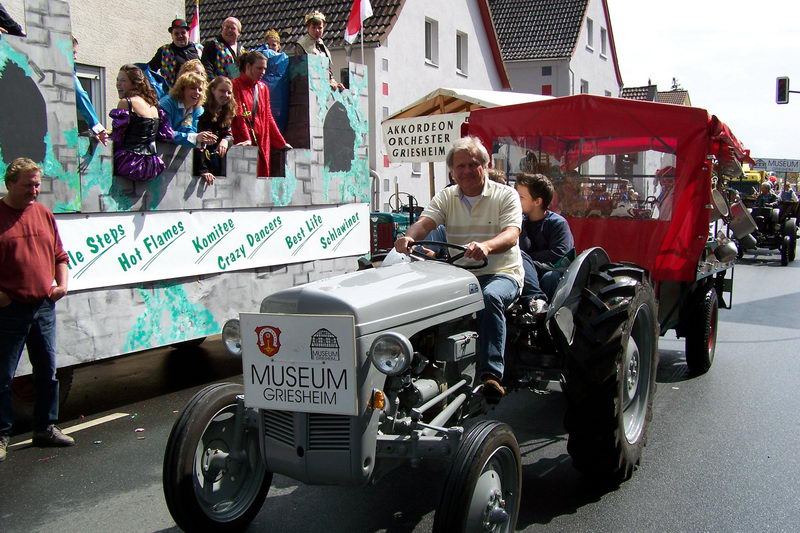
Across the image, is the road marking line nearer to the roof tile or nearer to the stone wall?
the stone wall

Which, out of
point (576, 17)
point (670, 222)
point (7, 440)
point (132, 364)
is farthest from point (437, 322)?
point (576, 17)

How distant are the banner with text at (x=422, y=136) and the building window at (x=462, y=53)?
13.8 meters

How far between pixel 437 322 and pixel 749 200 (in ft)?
62.7

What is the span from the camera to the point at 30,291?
5238 mm

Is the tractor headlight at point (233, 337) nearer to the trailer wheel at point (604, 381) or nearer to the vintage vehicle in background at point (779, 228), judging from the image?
the trailer wheel at point (604, 381)

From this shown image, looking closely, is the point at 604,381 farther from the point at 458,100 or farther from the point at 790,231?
Result: the point at 790,231

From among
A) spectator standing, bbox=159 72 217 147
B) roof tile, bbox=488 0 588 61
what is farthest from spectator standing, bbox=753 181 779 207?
spectator standing, bbox=159 72 217 147

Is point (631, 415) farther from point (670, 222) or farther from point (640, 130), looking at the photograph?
point (640, 130)

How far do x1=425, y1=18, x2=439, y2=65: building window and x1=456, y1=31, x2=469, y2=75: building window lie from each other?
211 centimetres

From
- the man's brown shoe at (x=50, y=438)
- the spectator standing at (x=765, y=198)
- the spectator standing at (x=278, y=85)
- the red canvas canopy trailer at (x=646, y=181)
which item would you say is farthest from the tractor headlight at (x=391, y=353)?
the spectator standing at (x=765, y=198)

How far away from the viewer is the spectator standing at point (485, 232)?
4.24 m

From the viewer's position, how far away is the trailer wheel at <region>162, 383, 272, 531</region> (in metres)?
3.66

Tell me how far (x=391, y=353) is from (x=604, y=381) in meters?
1.75

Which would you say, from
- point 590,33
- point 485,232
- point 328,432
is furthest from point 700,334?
point 590,33
